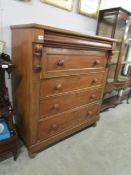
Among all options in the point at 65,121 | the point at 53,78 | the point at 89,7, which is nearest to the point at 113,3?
the point at 89,7

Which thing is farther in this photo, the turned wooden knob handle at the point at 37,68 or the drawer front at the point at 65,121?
the drawer front at the point at 65,121

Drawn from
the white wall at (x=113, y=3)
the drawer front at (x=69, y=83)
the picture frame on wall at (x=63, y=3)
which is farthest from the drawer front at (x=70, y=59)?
the white wall at (x=113, y=3)

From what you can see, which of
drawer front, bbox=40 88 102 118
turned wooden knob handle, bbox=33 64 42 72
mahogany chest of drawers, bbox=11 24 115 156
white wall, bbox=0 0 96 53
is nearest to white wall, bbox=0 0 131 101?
white wall, bbox=0 0 96 53

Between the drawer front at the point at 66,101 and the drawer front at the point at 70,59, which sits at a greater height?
the drawer front at the point at 70,59

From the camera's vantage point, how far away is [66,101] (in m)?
1.45

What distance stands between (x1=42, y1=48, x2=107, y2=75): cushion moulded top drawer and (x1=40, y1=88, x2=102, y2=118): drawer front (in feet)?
0.94

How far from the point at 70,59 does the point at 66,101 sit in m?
0.43

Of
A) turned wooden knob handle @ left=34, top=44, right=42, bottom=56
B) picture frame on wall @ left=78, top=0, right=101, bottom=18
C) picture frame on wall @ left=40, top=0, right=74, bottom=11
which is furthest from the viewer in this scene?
picture frame on wall @ left=78, top=0, right=101, bottom=18

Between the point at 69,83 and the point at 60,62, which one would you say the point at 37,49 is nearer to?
the point at 60,62

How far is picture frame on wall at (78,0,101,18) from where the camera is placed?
1812 mm

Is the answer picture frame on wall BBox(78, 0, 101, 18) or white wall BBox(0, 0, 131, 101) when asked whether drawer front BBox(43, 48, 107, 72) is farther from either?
picture frame on wall BBox(78, 0, 101, 18)

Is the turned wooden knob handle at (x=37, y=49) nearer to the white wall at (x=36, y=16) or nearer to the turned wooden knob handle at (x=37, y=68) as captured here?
the turned wooden knob handle at (x=37, y=68)

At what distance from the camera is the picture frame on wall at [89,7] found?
1.81 m

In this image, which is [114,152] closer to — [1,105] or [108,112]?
[108,112]
